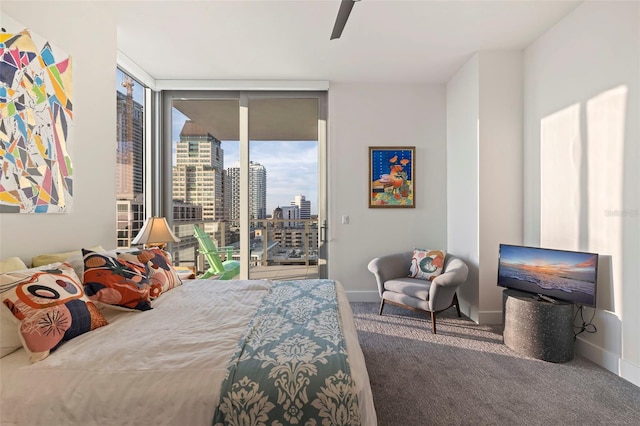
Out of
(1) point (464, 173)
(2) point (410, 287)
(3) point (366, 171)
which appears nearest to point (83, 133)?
(3) point (366, 171)

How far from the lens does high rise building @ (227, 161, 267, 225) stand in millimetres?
4199

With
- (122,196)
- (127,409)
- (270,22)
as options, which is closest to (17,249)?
(127,409)

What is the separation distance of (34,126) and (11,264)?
0.85m

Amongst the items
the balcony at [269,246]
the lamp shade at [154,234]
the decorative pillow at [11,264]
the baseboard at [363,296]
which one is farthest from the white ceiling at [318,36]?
the baseboard at [363,296]

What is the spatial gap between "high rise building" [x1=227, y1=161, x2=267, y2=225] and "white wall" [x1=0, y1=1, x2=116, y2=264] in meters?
1.63

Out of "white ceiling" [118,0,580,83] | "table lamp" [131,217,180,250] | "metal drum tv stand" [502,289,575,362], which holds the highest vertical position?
"white ceiling" [118,0,580,83]

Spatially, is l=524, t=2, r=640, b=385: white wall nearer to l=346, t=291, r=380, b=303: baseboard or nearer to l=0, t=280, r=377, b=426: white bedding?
l=346, t=291, r=380, b=303: baseboard

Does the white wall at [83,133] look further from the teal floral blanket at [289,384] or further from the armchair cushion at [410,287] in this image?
the armchair cushion at [410,287]

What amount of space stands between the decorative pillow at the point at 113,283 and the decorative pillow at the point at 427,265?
9.13ft

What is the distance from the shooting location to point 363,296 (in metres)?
4.05

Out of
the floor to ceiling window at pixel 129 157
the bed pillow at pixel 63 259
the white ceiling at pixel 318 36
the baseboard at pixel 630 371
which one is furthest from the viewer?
the floor to ceiling window at pixel 129 157

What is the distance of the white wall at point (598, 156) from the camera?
214 centimetres

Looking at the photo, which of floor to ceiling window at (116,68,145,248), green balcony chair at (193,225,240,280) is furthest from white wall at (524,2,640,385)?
floor to ceiling window at (116,68,145,248)

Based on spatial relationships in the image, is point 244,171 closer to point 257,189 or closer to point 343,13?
point 257,189
